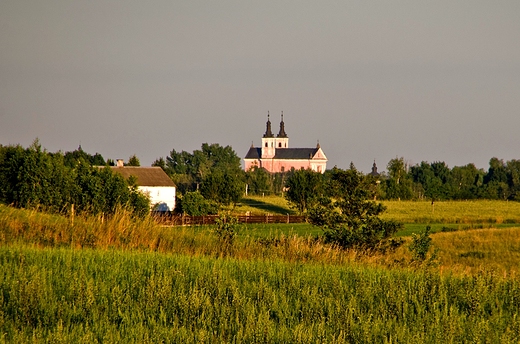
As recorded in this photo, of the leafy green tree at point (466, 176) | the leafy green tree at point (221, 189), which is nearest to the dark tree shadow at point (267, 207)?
the leafy green tree at point (221, 189)

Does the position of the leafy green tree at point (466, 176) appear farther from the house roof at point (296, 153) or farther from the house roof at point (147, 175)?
the house roof at point (147, 175)

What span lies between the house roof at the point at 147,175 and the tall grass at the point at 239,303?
58.9 meters

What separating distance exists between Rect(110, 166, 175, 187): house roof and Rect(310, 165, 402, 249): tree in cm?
4664

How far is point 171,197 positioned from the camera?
72.8m

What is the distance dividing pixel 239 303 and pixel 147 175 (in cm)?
6453

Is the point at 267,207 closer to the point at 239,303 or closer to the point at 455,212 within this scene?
the point at 455,212

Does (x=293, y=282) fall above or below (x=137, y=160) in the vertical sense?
below

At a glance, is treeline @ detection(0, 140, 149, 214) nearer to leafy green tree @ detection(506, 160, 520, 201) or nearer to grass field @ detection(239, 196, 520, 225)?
grass field @ detection(239, 196, 520, 225)

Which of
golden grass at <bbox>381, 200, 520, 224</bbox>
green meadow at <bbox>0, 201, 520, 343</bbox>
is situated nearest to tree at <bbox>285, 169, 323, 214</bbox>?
golden grass at <bbox>381, 200, 520, 224</bbox>

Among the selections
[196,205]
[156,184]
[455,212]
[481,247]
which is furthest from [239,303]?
[156,184]

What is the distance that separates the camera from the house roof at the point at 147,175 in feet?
235

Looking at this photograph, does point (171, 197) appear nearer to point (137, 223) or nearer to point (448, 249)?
point (448, 249)

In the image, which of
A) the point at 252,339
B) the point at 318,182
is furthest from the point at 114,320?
the point at 318,182

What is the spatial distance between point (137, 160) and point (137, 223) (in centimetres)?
7200
